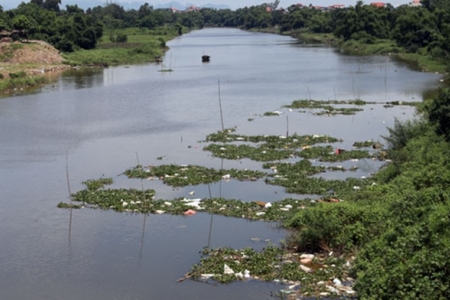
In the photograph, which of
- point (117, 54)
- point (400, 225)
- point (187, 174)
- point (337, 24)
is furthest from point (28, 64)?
point (337, 24)

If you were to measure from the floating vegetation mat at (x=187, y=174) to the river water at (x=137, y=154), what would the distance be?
44 centimetres

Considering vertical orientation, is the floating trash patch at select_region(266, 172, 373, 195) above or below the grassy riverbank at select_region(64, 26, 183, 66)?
below

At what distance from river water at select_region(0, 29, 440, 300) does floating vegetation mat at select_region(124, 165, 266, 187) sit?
1.45ft

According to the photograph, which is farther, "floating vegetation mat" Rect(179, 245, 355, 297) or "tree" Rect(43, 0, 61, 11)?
"tree" Rect(43, 0, 61, 11)

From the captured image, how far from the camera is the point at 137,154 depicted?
779 inches

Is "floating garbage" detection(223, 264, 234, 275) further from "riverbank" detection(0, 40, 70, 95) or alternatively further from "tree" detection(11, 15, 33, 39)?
"tree" detection(11, 15, 33, 39)

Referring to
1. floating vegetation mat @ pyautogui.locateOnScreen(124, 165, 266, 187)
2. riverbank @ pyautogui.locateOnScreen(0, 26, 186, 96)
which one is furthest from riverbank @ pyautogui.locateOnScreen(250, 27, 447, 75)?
floating vegetation mat @ pyautogui.locateOnScreen(124, 165, 266, 187)

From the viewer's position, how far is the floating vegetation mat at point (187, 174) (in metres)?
16.3

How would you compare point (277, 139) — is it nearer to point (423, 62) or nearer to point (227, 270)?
point (227, 270)

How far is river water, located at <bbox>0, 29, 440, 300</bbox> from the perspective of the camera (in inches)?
438

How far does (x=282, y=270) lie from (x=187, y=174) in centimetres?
680

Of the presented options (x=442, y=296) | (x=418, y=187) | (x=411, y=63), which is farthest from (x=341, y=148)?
(x=411, y=63)

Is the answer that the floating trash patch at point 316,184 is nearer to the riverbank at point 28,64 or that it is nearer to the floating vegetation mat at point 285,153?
the floating vegetation mat at point 285,153

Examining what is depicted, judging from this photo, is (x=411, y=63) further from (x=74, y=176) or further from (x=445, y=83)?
(x=74, y=176)
